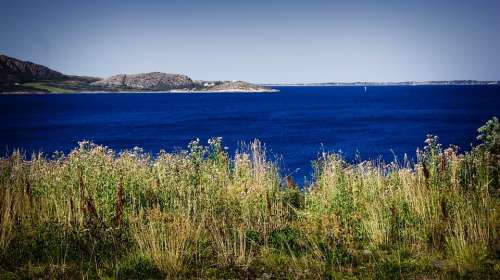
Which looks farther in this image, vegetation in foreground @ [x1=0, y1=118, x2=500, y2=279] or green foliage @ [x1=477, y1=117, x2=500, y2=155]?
green foliage @ [x1=477, y1=117, x2=500, y2=155]

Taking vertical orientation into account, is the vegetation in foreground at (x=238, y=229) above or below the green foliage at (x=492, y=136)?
below

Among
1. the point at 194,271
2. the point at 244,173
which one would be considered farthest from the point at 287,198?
Result: the point at 194,271

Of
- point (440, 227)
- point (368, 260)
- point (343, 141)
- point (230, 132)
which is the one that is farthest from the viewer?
point (230, 132)

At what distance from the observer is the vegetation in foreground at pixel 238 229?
22.5ft

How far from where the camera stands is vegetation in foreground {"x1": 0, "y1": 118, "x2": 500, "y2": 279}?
6859mm

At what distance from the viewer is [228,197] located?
10203 mm

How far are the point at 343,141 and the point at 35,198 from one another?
49650mm

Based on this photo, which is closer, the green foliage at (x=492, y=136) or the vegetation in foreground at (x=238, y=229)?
the vegetation in foreground at (x=238, y=229)

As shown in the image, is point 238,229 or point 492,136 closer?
point 238,229

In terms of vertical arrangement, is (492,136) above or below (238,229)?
above

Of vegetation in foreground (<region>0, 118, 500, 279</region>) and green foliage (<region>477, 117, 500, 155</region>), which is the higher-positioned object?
green foliage (<region>477, 117, 500, 155</region>)

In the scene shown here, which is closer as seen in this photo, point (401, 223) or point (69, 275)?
point (69, 275)

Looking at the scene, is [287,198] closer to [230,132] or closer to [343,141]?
[343,141]

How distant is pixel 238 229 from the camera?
833 cm
